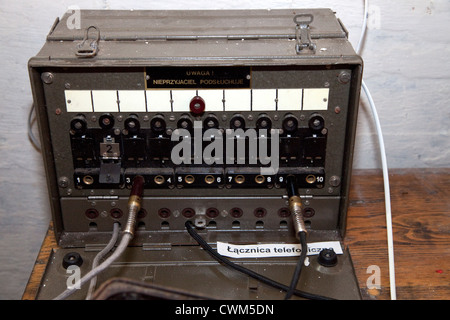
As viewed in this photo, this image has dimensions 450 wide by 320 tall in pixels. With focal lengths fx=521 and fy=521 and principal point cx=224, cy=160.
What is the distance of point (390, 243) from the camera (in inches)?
40.9

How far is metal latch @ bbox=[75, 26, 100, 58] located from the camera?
942 millimetres

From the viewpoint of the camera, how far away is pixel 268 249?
41.0 inches

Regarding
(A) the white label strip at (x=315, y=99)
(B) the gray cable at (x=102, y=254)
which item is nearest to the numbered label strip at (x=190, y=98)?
(A) the white label strip at (x=315, y=99)

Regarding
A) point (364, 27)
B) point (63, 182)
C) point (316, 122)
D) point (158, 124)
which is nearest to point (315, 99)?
point (316, 122)

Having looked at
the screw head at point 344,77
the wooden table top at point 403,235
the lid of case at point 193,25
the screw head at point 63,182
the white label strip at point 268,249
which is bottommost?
the wooden table top at point 403,235

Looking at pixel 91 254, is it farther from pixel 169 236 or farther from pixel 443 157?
pixel 443 157

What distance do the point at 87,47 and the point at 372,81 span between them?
763 mm

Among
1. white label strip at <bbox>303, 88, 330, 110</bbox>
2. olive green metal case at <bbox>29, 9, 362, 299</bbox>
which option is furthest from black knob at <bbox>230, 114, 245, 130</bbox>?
white label strip at <bbox>303, 88, 330, 110</bbox>

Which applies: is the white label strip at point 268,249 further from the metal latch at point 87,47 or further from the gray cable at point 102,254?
the metal latch at point 87,47

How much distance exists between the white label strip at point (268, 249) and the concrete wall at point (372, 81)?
49 centimetres

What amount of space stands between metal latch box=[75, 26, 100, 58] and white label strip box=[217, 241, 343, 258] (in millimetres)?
444

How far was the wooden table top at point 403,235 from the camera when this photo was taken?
0.99 meters

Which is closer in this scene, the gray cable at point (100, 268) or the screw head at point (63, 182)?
the gray cable at point (100, 268)
